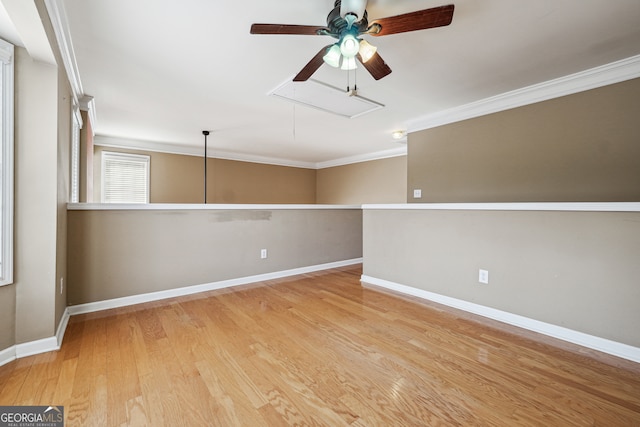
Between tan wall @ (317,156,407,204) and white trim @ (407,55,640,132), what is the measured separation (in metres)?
2.10

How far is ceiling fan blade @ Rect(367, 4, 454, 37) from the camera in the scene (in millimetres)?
1529

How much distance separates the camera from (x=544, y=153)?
10.1 ft

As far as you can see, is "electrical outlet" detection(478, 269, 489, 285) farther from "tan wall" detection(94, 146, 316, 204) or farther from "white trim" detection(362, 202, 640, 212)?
"tan wall" detection(94, 146, 316, 204)

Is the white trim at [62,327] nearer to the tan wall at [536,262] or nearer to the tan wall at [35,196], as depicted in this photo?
the tan wall at [35,196]

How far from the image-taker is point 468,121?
12.1ft

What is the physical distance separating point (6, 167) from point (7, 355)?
120cm

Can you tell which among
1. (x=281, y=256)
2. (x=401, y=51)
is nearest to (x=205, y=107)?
(x=281, y=256)

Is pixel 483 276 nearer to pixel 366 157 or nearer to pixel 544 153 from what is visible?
pixel 544 153

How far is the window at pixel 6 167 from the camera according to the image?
1739 mm

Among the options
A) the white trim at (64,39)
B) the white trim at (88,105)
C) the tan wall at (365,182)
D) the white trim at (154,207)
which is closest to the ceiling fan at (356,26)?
the white trim at (64,39)

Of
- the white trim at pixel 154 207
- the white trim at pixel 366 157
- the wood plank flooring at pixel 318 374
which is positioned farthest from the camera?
the white trim at pixel 366 157

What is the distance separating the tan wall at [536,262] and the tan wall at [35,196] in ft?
10.5

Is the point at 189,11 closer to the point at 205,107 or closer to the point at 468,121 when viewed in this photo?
the point at 205,107

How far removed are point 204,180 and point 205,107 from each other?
2874mm
